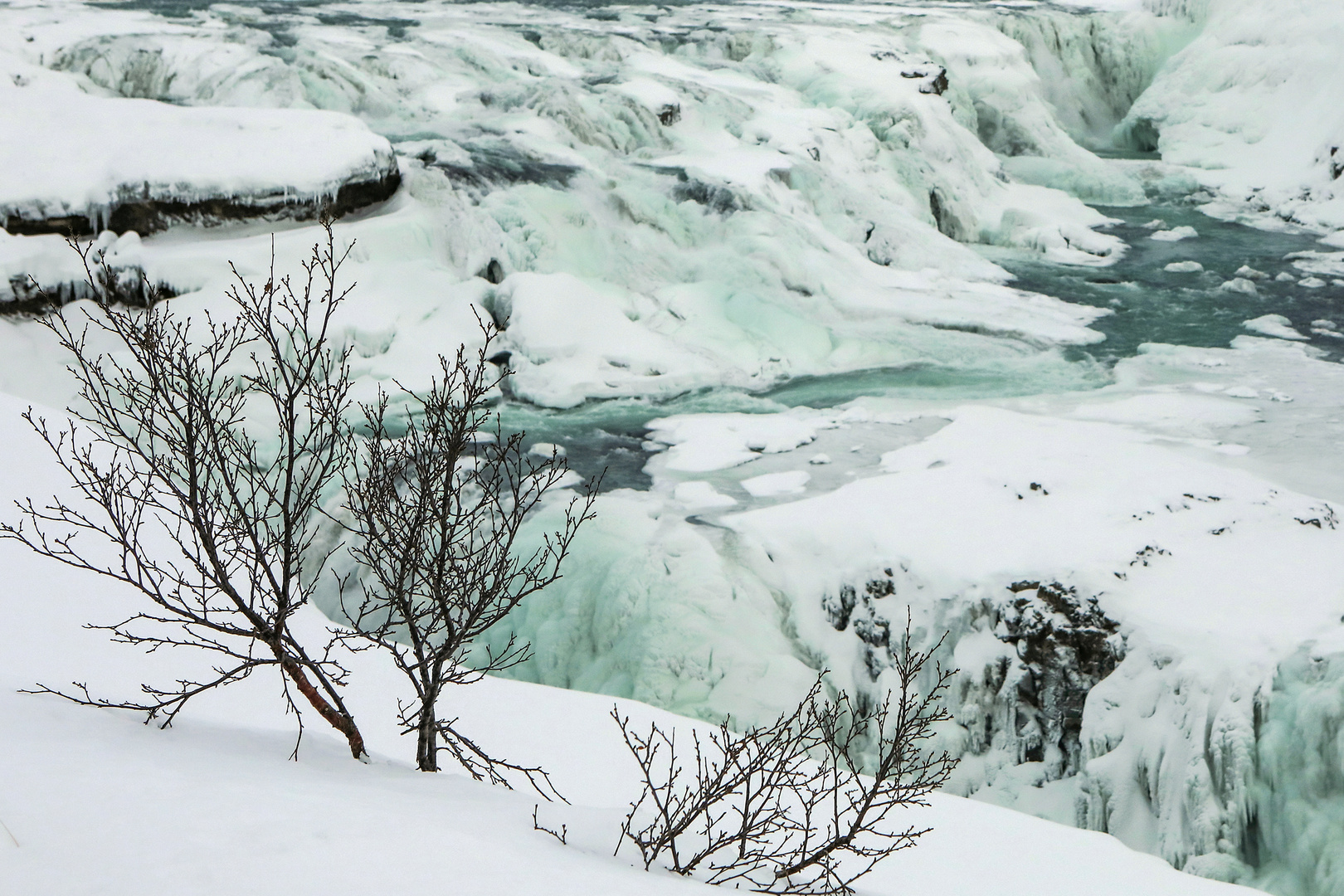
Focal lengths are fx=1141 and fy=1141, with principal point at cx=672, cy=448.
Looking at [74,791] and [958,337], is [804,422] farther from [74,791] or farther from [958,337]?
[74,791]

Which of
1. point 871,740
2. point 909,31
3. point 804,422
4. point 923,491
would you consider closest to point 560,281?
point 804,422

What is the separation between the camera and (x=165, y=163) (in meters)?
11.3

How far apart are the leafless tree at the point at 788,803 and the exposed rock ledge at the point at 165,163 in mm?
7072

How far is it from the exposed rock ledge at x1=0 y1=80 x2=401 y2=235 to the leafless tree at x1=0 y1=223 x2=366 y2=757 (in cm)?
81

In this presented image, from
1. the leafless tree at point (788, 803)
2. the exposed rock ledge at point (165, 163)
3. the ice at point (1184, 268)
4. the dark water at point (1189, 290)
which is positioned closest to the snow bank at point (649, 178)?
the exposed rock ledge at point (165, 163)

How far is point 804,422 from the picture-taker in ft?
34.0

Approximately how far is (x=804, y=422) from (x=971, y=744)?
3975 millimetres

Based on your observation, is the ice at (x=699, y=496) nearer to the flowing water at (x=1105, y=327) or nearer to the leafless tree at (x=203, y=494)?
the flowing water at (x=1105, y=327)

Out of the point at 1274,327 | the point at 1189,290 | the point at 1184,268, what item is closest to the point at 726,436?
the point at 1274,327

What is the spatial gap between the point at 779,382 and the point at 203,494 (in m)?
8.15

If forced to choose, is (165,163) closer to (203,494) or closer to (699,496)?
(699,496)

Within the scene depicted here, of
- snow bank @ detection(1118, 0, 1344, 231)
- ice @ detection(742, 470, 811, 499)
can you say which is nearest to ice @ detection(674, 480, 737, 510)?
ice @ detection(742, 470, 811, 499)

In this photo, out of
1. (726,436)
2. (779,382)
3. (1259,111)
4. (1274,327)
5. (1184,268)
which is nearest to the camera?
(726,436)

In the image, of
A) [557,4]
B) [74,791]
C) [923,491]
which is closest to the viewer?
[74,791]
